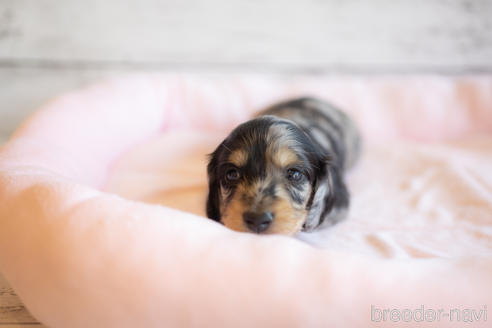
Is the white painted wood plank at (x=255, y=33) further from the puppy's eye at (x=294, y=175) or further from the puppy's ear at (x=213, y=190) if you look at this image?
the puppy's eye at (x=294, y=175)

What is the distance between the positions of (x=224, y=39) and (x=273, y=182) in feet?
6.76

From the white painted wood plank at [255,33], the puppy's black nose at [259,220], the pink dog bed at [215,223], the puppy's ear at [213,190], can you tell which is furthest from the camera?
the white painted wood plank at [255,33]

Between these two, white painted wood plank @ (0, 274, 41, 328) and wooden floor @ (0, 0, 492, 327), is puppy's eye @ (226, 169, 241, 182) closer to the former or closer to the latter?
white painted wood plank @ (0, 274, 41, 328)

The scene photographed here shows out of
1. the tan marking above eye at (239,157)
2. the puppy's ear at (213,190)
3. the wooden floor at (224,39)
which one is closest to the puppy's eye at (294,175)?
the tan marking above eye at (239,157)

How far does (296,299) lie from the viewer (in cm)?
105

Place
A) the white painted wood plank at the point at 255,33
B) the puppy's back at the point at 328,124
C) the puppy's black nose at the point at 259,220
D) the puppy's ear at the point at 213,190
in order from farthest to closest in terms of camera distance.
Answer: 1. the white painted wood plank at the point at 255,33
2. the puppy's back at the point at 328,124
3. the puppy's ear at the point at 213,190
4. the puppy's black nose at the point at 259,220

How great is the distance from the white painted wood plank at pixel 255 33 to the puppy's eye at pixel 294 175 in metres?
1.94

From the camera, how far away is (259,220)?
1374 millimetres

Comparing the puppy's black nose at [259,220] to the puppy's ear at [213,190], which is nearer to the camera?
the puppy's black nose at [259,220]

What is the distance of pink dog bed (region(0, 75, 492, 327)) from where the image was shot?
108 cm

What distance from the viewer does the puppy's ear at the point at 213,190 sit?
1.73 meters

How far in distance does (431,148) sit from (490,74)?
4.14 ft

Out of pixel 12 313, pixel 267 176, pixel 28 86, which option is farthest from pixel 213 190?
pixel 28 86

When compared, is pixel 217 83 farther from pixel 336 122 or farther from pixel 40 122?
pixel 40 122
